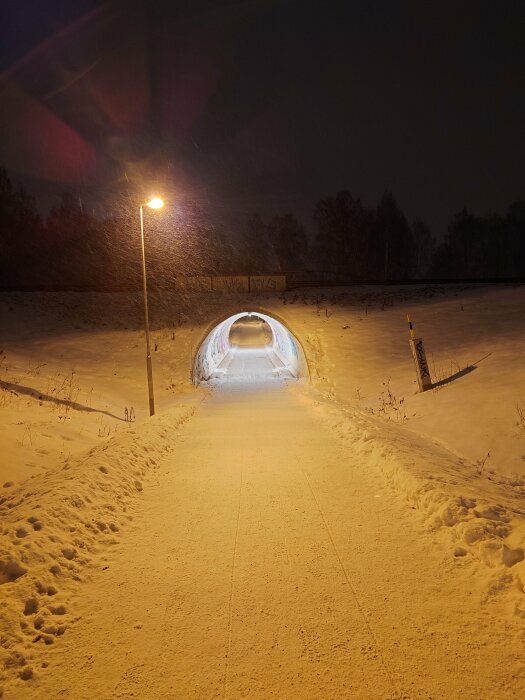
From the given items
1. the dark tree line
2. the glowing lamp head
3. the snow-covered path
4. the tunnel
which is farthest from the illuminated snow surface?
the dark tree line

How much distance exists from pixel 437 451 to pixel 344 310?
832 inches

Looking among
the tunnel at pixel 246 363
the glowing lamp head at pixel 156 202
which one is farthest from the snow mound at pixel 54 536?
the tunnel at pixel 246 363

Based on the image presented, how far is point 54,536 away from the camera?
203 inches

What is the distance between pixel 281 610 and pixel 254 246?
75.9 metres

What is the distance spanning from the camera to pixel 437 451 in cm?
952

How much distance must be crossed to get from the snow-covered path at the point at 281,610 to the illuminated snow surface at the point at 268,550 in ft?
0.06

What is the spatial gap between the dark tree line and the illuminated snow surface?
32.9m

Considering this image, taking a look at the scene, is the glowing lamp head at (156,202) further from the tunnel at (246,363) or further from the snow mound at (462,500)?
the tunnel at (246,363)

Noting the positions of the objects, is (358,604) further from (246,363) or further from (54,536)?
(246,363)

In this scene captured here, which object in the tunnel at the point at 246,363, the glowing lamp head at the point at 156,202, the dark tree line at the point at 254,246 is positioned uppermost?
the dark tree line at the point at 254,246

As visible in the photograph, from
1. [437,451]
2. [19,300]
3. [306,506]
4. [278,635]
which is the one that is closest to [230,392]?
[437,451]

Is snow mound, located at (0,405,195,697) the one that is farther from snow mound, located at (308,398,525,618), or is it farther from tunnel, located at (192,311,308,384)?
tunnel, located at (192,311,308,384)

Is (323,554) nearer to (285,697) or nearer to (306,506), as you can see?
(306,506)

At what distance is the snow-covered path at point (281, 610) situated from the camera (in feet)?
10.2
